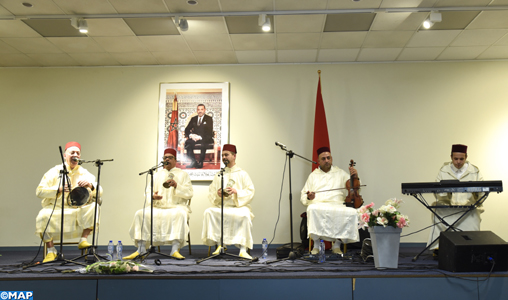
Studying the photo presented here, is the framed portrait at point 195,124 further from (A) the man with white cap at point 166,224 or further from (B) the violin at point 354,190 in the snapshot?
(B) the violin at point 354,190

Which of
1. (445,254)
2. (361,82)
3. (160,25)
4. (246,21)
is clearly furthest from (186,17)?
(445,254)

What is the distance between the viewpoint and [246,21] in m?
5.45

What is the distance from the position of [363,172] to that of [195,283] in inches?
151

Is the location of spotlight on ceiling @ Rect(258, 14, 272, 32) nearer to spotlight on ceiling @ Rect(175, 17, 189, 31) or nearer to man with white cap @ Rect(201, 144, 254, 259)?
spotlight on ceiling @ Rect(175, 17, 189, 31)

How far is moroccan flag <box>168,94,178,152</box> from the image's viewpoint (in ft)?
21.6

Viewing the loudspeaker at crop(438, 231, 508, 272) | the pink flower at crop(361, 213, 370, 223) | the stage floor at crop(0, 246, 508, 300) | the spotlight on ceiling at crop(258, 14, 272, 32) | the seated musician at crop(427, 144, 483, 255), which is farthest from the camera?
the spotlight on ceiling at crop(258, 14, 272, 32)

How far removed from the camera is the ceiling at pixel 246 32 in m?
5.06

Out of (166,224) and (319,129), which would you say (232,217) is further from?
(319,129)

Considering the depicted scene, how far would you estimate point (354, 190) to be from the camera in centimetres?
531

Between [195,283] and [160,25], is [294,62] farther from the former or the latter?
[195,283]

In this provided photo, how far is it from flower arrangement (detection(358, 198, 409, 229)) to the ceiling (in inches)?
102

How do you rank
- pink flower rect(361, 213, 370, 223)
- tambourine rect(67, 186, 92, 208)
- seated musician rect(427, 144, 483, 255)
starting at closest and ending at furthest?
pink flower rect(361, 213, 370, 223)
tambourine rect(67, 186, 92, 208)
seated musician rect(427, 144, 483, 255)

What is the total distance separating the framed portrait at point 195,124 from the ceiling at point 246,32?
502mm

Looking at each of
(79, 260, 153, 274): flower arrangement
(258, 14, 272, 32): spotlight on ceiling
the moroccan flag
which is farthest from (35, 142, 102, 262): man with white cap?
(258, 14, 272, 32): spotlight on ceiling
